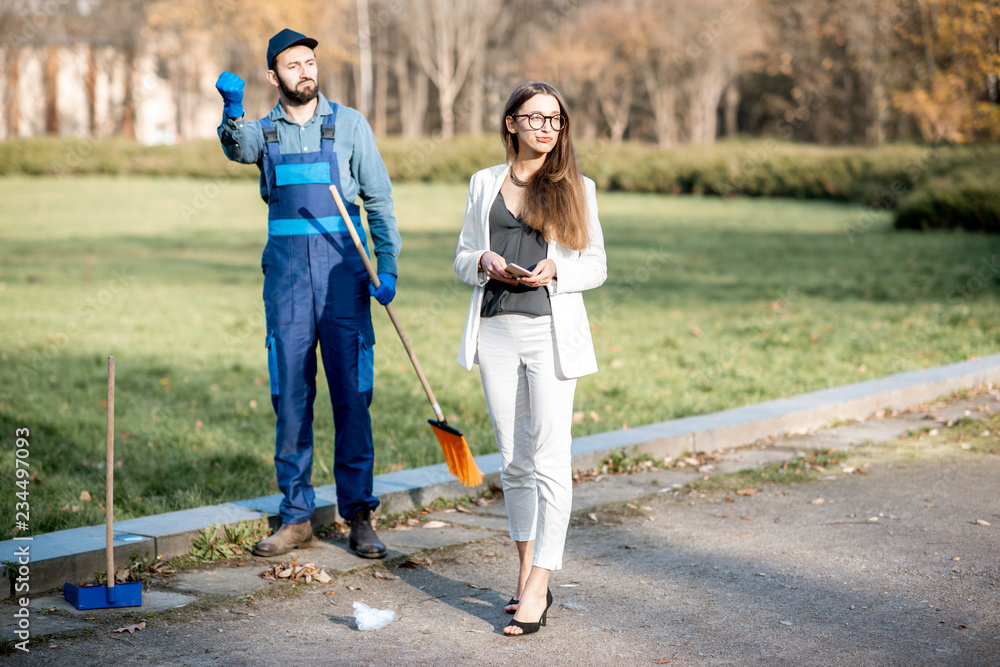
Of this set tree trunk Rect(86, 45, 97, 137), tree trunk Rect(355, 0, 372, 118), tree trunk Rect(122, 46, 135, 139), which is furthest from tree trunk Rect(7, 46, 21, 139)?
tree trunk Rect(355, 0, 372, 118)

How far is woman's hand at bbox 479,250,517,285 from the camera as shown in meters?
3.75

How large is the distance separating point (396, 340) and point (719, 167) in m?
27.2

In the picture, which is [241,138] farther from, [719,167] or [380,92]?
[380,92]

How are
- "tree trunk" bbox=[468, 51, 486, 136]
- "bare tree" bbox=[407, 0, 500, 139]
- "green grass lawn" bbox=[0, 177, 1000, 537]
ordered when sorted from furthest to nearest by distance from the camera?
"tree trunk" bbox=[468, 51, 486, 136] → "bare tree" bbox=[407, 0, 500, 139] → "green grass lawn" bbox=[0, 177, 1000, 537]

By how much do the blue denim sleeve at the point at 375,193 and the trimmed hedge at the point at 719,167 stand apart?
822 inches

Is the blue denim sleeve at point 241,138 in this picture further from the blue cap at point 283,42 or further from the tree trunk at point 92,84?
the tree trunk at point 92,84

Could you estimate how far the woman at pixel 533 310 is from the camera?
12.6ft

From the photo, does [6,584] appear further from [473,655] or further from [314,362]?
[473,655]

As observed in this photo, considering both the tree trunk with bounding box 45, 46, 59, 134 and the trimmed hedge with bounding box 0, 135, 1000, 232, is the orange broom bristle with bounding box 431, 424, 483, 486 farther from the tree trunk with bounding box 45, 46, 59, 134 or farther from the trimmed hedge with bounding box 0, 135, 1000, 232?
the tree trunk with bounding box 45, 46, 59, 134

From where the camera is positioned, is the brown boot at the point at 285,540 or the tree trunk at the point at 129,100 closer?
the brown boot at the point at 285,540

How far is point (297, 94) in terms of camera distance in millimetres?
4594

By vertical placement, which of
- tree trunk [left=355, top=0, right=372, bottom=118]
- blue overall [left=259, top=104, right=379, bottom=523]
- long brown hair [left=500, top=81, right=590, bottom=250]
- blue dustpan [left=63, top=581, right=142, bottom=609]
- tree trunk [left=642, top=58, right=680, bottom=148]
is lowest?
blue dustpan [left=63, top=581, right=142, bottom=609]

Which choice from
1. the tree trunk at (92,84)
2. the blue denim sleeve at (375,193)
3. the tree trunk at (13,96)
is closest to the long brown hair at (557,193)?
the blue denim sleeve at (375,193)

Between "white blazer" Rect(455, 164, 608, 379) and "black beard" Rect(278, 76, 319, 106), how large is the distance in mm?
1044
